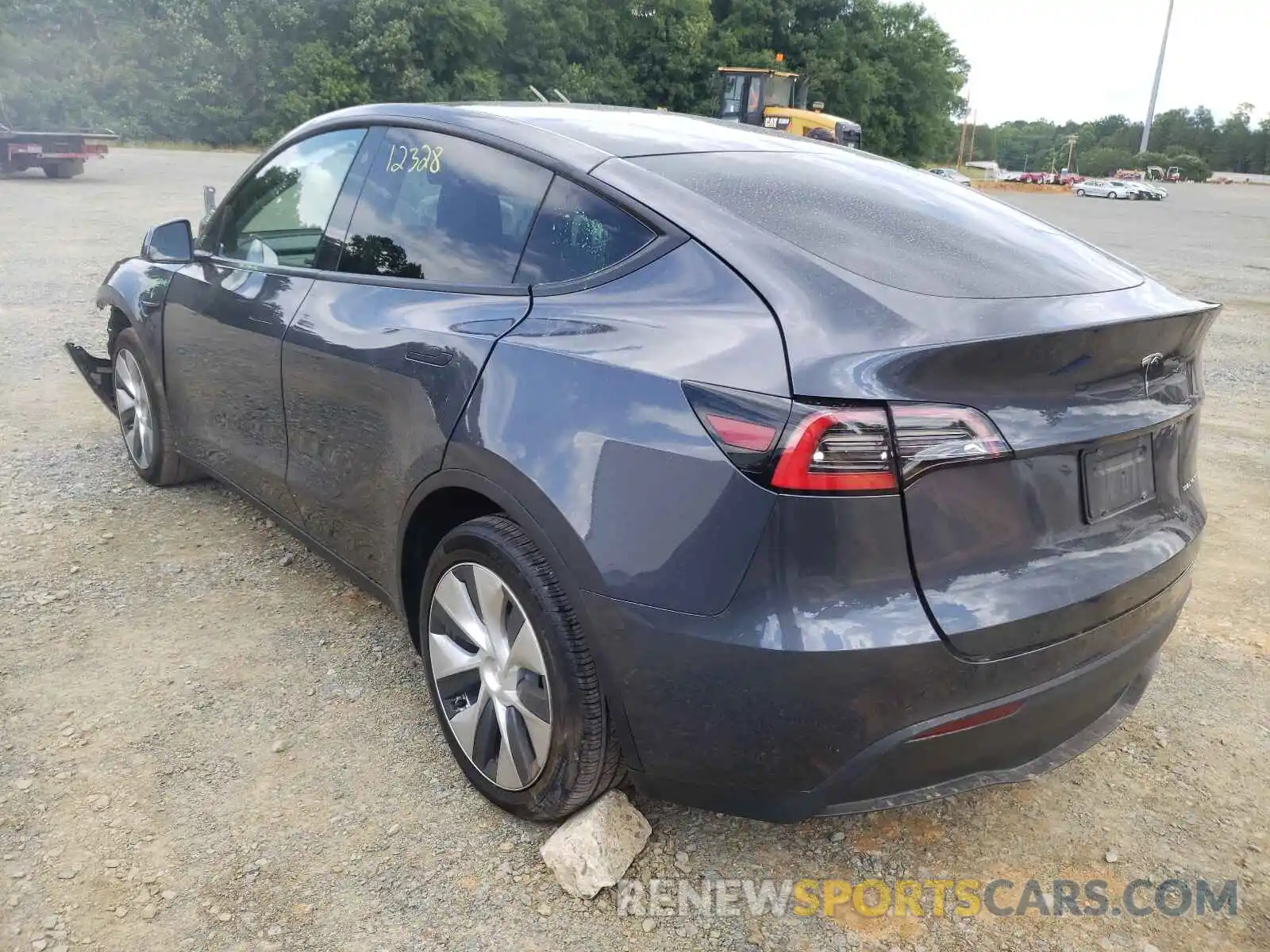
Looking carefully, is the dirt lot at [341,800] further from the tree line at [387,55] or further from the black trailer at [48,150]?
the tree line at [387,55]

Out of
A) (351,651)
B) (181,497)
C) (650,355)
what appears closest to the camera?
(650,355)

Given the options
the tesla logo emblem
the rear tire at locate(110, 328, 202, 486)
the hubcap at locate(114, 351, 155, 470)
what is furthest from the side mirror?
the tesla logo emblem

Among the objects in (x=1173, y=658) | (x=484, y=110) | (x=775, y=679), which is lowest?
(x=1173, y=658)

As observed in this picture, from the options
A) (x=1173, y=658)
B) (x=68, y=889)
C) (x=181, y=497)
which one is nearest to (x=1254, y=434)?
(x=1173, y=658)

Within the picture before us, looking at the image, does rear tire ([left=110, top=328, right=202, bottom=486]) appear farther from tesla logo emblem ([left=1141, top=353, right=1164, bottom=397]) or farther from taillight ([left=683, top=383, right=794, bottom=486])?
tesla logo emblem ([left=1141, top=353, right=1164, bottom=397])

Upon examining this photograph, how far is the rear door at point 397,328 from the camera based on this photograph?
2424 millimetres

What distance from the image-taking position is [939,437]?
180cm

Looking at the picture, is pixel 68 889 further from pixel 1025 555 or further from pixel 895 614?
pixel 1025 555

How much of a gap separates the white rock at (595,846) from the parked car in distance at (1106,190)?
48.8 m

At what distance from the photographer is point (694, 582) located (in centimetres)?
185

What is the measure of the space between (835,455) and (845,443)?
3cm

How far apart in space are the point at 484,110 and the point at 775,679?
1881 mm

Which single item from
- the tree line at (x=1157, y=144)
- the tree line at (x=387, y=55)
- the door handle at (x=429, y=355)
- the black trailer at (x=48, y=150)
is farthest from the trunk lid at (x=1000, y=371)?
the tree line at (x=1157, y=144)

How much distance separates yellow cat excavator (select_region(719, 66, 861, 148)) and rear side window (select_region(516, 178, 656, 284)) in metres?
24.4
